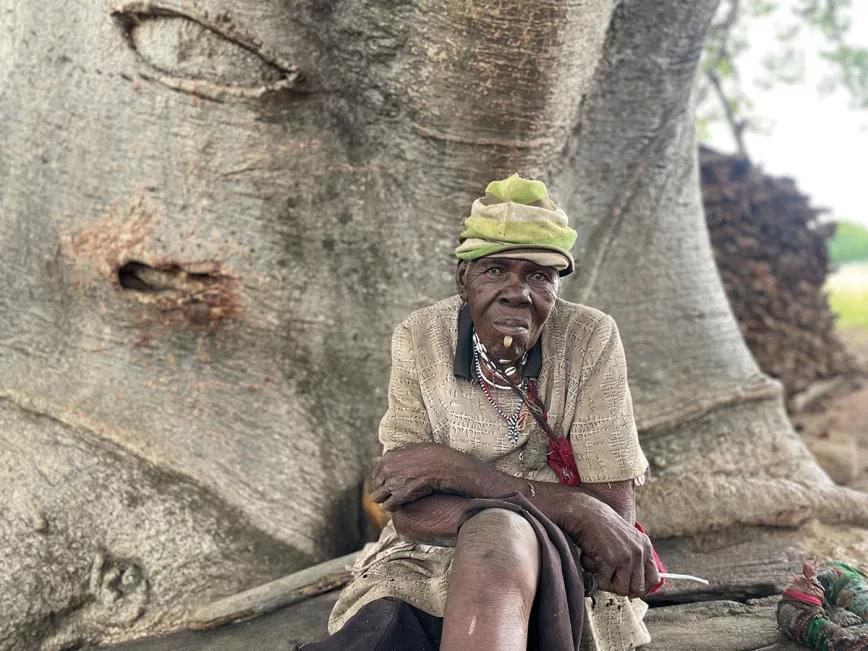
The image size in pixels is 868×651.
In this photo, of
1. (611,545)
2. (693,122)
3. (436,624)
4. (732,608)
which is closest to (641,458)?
(611,545)

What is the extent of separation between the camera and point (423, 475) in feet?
7.52

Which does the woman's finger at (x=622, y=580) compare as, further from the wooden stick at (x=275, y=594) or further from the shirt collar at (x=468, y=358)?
the wooden stick at (x=275, y=594)

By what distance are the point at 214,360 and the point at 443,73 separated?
144 cm

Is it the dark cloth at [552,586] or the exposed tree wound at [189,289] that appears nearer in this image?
the dark cloth at [552,586]

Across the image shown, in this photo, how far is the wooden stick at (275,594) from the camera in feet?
9.70

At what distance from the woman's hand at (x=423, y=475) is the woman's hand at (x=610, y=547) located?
280mm

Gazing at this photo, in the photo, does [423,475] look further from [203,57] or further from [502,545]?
[203,57]

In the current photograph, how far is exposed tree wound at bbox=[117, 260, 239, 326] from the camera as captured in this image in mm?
3314

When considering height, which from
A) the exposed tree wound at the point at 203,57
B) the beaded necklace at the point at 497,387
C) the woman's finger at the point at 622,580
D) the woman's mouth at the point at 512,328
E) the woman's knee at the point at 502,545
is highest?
the exposed tree wound at the point at 203,57

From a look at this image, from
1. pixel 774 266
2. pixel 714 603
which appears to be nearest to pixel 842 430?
pixel 774 266

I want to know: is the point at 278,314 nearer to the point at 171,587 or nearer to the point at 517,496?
the point at 171,587

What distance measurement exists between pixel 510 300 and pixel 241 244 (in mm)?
1490

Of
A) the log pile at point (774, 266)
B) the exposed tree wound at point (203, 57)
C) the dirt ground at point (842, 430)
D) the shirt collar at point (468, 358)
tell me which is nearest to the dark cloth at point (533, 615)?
the shirt collar at point (468, 358)

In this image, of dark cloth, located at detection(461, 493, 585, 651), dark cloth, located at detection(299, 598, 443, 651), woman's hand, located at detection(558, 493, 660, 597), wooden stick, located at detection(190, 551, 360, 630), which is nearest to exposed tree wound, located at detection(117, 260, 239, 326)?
wooden stick, located at detection(190, 551, 360, 630)
